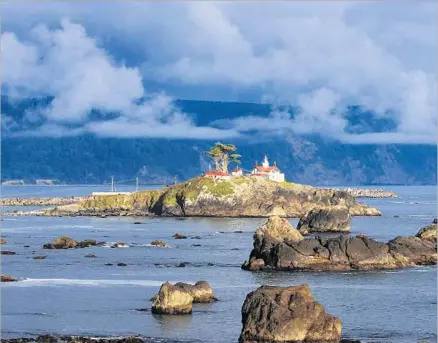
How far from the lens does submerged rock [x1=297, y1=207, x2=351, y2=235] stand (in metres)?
182

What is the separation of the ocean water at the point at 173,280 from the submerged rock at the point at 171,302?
0.97m

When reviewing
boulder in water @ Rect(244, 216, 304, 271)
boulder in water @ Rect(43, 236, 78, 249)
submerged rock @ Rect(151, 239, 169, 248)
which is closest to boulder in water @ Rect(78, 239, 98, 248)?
boulder in water @ Rect(43, 236, 78, 249)

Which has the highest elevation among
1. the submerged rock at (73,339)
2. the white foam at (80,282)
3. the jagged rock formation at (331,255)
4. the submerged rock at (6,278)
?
the jagged rock formation at (331,255)

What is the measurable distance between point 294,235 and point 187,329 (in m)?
53.4

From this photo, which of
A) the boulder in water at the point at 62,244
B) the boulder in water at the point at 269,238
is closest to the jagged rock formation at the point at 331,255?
the boulder in water at the point at 269,238

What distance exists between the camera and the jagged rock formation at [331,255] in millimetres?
109062

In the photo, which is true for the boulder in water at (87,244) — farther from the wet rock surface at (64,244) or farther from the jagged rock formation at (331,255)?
the jagged rock formation at (331,255)

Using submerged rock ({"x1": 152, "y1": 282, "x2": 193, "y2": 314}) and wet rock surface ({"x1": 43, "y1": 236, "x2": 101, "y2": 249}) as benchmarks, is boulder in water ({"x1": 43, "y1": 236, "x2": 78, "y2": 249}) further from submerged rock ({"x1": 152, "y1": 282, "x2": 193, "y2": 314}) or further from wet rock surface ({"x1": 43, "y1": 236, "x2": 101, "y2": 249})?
submerged rock ({"x1": 152, "y1": 282, "x2": 193, "y2": 314})

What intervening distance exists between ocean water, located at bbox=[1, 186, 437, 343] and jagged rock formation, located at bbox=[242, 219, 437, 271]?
2.65m

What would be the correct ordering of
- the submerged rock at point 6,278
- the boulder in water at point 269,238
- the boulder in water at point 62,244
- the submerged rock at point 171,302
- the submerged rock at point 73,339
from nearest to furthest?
the submerged rock at point 73,339 < the submerged rock at point 171,302 < the submerged rock at point 6,278 < the boulder in water at point 269,238 < the boulder in water at point 62,244

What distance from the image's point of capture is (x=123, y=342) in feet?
212

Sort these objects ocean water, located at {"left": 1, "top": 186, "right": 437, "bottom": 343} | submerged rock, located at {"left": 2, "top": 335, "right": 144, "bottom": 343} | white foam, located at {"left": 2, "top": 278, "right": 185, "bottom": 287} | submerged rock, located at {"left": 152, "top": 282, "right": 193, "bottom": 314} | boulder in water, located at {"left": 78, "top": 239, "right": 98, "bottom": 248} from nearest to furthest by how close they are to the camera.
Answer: submerged rock, located at {"left": 2, "top": 335, "right": 144, "bottom": 343} < ocean water, located at {"left": 1, "top": 186, "right": 437, "bottom": 343} < submerged rock, located at {"left": 152, "top": 282, "right": 193, "bottom": 314} < white foam, located at {"left": 2, "top": 278, "right": 185, "bottom": 287} < boulder in water, located at {"left": 78, "top": 239, "right": 98, "bottom": 248}

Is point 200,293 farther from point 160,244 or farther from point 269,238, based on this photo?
point 160,244

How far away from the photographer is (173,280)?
10256 cm
